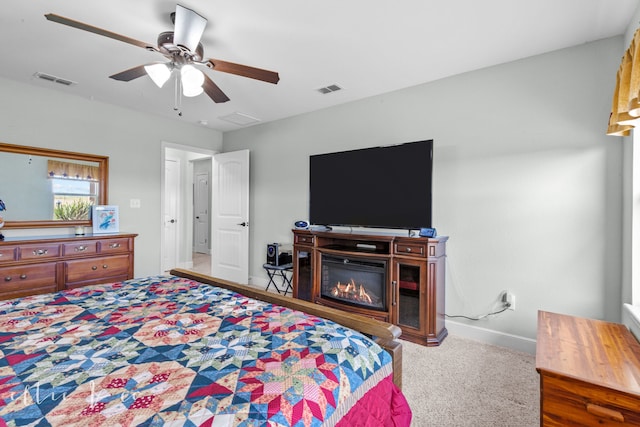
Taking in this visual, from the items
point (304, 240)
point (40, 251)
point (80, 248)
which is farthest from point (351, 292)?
point (40, 251)

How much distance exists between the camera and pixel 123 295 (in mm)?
1876

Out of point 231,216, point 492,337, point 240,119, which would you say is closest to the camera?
point 492,337

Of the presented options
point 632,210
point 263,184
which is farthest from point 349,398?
point 263,184

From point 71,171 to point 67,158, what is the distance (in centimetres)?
15

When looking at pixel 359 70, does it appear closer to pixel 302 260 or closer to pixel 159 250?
pixel 302 260

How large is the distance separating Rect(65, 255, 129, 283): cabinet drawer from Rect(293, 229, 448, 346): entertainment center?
80.8 inches

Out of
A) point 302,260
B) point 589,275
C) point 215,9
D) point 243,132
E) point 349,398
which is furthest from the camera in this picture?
point 243,132

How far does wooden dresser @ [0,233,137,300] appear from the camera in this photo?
113 inches

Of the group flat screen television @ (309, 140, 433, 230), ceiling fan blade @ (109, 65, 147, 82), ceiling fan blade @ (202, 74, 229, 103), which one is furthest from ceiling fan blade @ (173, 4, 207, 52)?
flat screen television @ (309, 140, 433, 230)

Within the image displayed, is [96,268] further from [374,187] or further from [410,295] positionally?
[410,295]

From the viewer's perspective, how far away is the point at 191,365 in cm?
105

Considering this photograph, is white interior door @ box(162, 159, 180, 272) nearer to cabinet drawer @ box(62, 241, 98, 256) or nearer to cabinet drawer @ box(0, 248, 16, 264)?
cabinet drawer @ box(62, 241, 98, 256)

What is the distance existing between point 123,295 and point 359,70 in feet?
8.68

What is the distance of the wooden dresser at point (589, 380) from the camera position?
3.79ft
